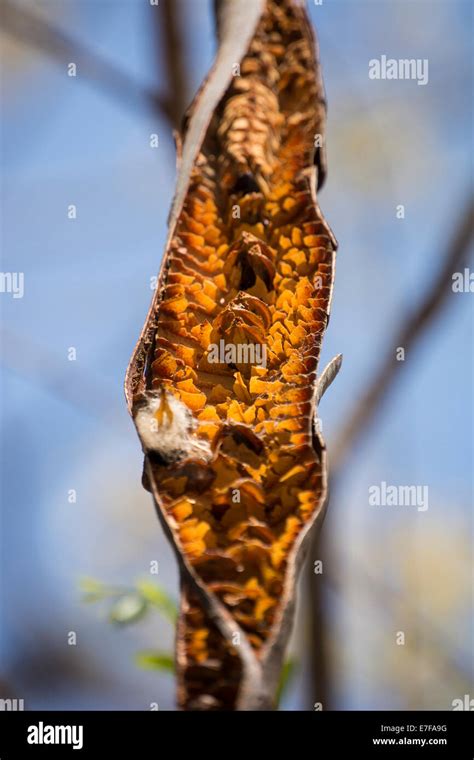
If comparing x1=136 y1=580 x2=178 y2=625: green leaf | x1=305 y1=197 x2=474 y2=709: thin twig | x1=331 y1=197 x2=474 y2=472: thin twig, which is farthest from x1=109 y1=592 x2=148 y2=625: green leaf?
x1=331 y1=197 x2=474 y2=472: thin twig

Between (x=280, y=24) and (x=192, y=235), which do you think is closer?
(x=192, y=235)

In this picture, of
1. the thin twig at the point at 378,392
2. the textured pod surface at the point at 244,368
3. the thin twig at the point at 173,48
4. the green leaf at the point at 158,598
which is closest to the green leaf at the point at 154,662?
the green leaf at the point at 158,598

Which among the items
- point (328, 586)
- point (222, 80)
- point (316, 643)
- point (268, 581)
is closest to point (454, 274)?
point (328, 586)

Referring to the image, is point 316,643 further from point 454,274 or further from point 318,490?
point 318,490

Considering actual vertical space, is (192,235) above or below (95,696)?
above
